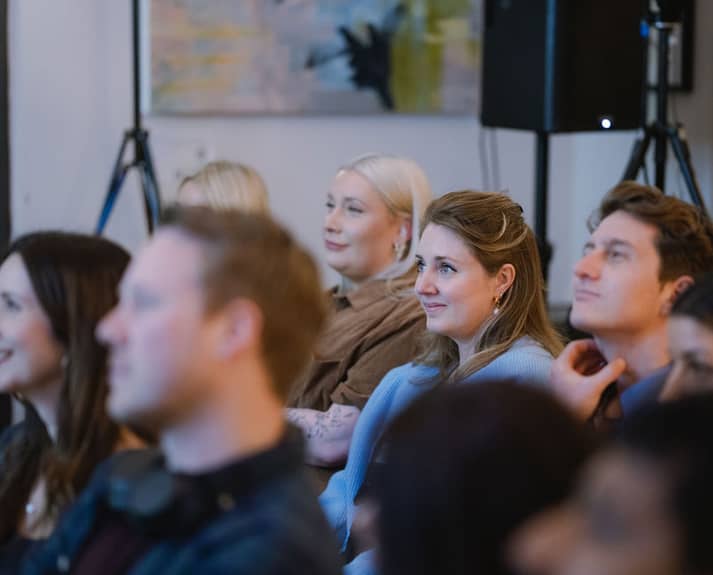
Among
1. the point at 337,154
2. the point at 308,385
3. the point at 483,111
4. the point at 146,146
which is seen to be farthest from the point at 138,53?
the point at 308,385

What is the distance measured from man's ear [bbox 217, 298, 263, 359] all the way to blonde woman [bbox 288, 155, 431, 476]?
144 centimetres

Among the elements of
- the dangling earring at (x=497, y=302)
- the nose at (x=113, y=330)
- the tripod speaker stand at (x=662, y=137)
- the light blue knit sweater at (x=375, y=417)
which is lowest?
the light blue knit sweater at (x=375, y=417)

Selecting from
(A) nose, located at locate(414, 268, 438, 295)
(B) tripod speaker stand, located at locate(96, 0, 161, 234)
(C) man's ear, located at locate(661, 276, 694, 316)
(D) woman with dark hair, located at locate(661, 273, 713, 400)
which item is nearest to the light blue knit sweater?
(A) nose, located at locate(414, 268, 438, 295)

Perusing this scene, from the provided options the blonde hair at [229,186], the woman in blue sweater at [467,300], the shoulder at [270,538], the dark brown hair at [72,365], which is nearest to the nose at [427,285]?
the woman in blue sweater at [467,300]

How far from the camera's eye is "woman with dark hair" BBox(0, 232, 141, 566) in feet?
5.55

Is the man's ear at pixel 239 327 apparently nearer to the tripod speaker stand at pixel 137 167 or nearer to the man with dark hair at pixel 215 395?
the man with dark hair at pixel 215 395

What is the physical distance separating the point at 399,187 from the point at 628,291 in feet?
3.59

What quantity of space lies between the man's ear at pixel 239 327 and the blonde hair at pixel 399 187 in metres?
1.85

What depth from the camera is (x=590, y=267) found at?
2.19 metres

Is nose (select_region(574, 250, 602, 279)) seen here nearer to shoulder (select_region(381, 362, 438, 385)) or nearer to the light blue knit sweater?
the light blue knit sweater

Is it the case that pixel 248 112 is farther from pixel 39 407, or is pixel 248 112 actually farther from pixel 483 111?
pixel 39 407

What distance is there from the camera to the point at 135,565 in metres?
1.28

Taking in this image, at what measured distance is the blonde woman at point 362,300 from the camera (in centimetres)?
273

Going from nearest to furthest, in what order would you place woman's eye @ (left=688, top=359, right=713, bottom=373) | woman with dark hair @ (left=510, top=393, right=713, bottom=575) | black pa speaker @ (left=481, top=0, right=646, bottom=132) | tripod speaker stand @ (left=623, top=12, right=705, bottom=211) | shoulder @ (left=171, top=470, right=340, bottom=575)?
woman with dark hair @ (left=510, top=393, right=713, bottom=575) < shoulder @ (left=171, top=470, right=340, bottom=575) < woman's eye @ (left=688, top=359, right=713, bottom=373) < tripod speaker stand @ (left=623, top=12, right=705, bottom=211) < black pa speaker @ (left=481, top=0, right=646, bottom=132)
